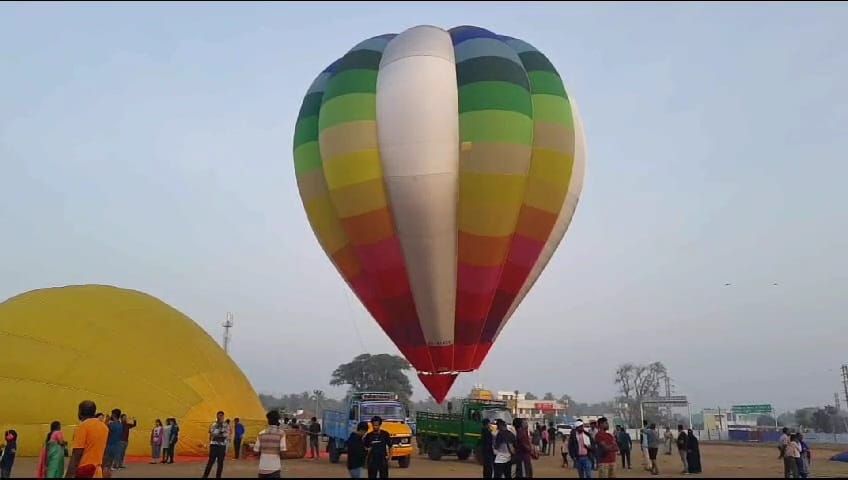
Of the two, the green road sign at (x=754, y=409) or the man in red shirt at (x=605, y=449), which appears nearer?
the man in red shirt at (x=605, y=449)

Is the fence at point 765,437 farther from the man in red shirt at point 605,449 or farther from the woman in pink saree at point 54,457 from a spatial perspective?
the woman in pink saree at point 54,457

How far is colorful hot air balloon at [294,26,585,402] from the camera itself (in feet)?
72.4

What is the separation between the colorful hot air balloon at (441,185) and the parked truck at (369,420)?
10.0ft

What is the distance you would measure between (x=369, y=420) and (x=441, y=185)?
7.74m

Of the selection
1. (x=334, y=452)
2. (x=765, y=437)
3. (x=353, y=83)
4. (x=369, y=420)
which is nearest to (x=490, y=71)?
(x=353, y=83)

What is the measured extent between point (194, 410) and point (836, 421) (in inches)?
3178

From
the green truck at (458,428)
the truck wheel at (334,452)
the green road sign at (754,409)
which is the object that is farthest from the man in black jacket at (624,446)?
the green road sign at (754,409)

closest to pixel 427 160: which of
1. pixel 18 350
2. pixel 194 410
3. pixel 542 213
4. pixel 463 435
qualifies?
pixel 542 213

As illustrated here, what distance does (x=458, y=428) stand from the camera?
21.8 metres

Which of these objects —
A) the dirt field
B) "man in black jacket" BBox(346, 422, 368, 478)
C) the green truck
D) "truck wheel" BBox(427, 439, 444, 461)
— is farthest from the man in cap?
"truck wheel" BBox(427, 439, 444, 461)

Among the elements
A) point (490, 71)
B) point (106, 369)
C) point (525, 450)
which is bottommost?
point (525, 450)

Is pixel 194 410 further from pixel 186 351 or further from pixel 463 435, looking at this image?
pixel 463 435

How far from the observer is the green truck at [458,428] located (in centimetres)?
2128

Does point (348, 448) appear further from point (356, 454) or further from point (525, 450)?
point (525, 450)
